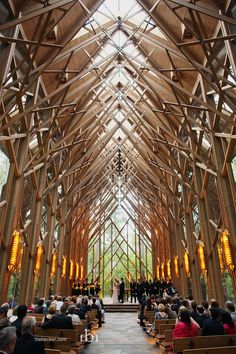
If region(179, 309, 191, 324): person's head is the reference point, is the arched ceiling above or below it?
above

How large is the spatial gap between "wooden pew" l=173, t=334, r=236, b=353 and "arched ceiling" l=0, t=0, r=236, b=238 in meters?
6.83

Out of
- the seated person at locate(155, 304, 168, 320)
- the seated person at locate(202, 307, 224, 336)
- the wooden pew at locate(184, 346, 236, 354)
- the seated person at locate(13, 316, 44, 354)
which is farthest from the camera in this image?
the seated person at locate(155, 304, 168, 320)

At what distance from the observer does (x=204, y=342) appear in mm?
4926

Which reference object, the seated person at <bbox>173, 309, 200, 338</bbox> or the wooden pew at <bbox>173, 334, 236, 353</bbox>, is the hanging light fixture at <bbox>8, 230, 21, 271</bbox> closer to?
the seated person at <bbox>173, 309, 200, 338</bbox>

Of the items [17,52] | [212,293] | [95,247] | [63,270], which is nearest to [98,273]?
[95,247]

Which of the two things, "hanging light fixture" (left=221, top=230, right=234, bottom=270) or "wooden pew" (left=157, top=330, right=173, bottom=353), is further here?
"hanging light fixture" (left=221, top=230, right=234, bottom=270)

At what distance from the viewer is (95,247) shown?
34031 millimetres

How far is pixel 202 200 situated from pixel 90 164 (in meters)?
10.5

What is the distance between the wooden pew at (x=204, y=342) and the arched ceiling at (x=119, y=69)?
6.83 metres

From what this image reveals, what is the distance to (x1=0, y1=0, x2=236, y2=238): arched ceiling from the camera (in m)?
9.62

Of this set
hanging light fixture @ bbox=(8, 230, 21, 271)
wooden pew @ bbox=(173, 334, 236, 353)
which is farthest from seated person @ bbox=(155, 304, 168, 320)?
hanging light fixture @ bbox=(8, 230, 21, 271)

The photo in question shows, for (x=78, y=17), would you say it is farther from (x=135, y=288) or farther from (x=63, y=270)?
(x=135, y=288)

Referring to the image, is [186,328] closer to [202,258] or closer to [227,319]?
[227,319]

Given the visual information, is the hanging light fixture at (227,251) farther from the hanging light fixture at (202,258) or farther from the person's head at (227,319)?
the person's head at (227,319)
